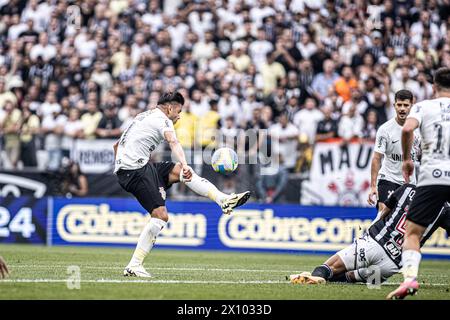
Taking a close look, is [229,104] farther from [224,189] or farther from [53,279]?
[53,279]

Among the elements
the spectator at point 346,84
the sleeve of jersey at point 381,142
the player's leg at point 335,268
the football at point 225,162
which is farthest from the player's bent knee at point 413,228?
the spectator at point 346,84

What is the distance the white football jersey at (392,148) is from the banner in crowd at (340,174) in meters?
6.69

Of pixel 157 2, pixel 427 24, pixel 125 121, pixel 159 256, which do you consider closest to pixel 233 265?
pixel 159 256

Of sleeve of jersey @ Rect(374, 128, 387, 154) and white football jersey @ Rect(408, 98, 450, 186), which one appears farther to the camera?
sleeve of jersey @ Rect(374, 128, 387, 154)

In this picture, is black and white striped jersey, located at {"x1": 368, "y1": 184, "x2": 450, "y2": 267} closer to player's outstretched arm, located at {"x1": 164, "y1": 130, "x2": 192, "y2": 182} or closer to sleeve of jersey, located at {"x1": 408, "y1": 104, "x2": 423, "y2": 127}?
sleeve of jersey, located at {"x1": 408, "y1": 104, "x2": 423, "y2": 127}

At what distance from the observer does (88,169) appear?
941 inches

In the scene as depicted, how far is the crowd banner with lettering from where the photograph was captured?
23609mm

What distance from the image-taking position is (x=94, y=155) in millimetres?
23828

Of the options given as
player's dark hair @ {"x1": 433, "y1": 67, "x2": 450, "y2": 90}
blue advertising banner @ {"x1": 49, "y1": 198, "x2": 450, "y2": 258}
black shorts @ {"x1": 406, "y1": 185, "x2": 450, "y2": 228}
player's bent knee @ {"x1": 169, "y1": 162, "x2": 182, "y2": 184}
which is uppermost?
player's dark hair @ {"x1": 433, "y1": 67, "x2": 450, "y2": 90}

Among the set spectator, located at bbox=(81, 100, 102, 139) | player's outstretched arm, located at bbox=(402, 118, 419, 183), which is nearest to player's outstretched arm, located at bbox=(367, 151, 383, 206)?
player's outstretched arm, located at bbox=(402, 118, 419, 183)

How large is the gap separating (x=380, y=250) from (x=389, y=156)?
9.68 ft

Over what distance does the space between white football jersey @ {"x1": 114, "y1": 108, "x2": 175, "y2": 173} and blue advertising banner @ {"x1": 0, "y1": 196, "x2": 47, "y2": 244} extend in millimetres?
10170

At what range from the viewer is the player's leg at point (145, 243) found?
44.7 feet

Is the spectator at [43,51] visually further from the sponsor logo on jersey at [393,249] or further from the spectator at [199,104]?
the sponsor logo on jersey at [393,249]
